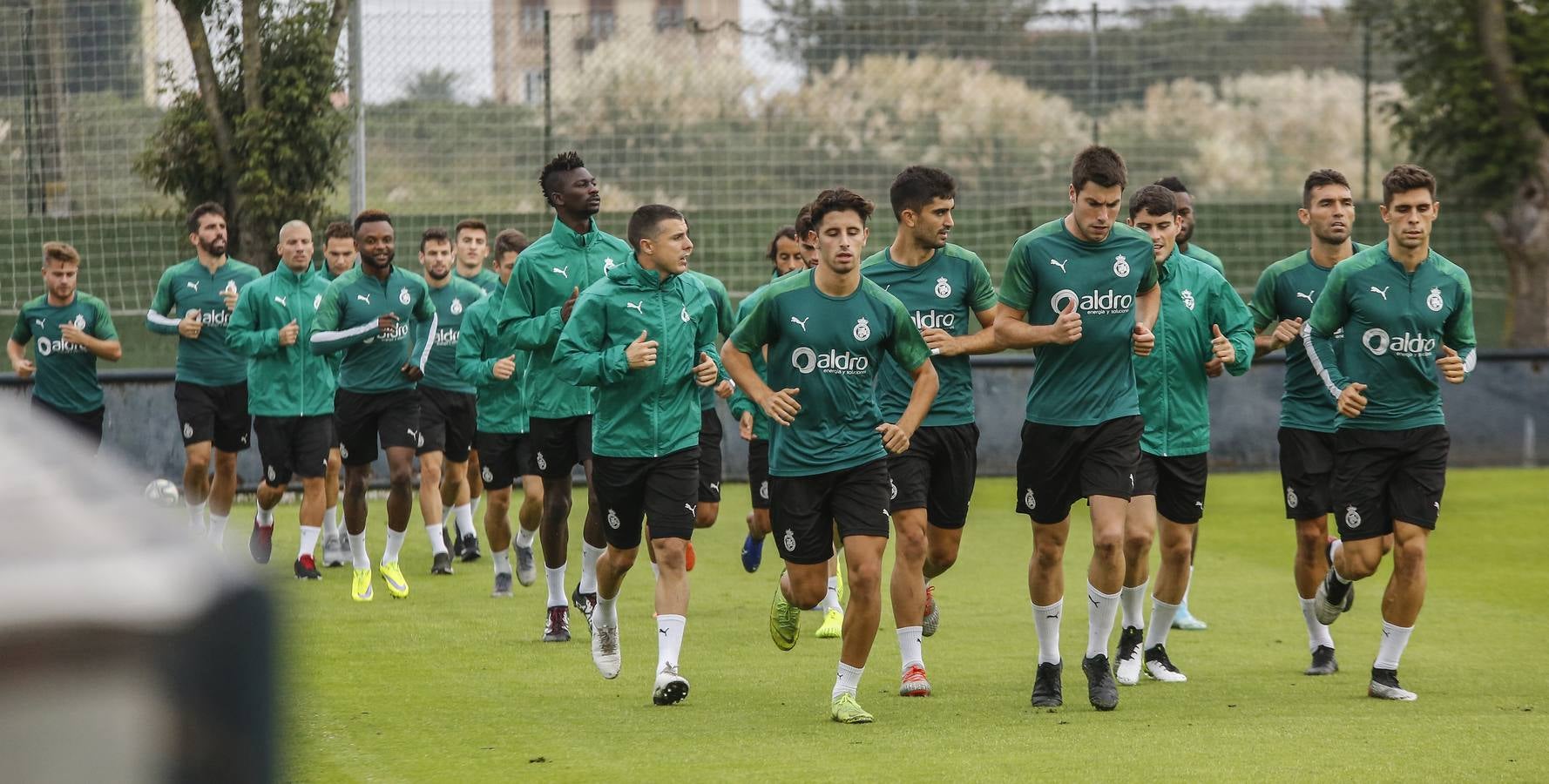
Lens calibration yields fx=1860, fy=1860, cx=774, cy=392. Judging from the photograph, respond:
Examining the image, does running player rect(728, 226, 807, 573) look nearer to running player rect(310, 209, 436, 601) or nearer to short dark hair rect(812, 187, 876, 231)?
running player rect(310, 209, 436, 601)

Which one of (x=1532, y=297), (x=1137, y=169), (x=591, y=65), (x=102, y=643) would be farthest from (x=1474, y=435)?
(x=102, y=643)

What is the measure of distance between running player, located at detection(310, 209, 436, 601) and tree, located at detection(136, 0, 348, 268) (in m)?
5.61

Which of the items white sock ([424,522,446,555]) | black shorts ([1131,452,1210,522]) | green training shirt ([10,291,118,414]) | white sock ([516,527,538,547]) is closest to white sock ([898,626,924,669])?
black shorts ([1131,452,1210,522])

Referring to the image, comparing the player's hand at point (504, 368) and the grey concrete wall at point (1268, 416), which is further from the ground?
the player's hand at point (504, 368)

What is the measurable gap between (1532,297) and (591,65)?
1051 centimetres

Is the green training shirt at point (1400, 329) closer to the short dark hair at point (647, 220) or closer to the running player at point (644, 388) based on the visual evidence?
the running player at point (644, 388)

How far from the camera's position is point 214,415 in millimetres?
13375

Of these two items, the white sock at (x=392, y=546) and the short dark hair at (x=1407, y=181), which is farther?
the white sock at (x=392, y=546)

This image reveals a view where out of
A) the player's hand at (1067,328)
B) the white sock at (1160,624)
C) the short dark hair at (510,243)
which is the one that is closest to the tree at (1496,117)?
the short dark hair at (510,243)

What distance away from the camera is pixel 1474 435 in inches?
741

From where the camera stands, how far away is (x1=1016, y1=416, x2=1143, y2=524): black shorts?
25.1ft

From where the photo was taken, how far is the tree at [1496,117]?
2030cm

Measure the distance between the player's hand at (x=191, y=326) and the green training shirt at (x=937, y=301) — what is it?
6.55 meters

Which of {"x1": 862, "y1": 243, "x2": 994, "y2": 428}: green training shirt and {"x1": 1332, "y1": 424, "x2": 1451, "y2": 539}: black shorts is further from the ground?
{"x1": 862, "y1": 243, "x2": 994, "y2": 428}: green training shirt
